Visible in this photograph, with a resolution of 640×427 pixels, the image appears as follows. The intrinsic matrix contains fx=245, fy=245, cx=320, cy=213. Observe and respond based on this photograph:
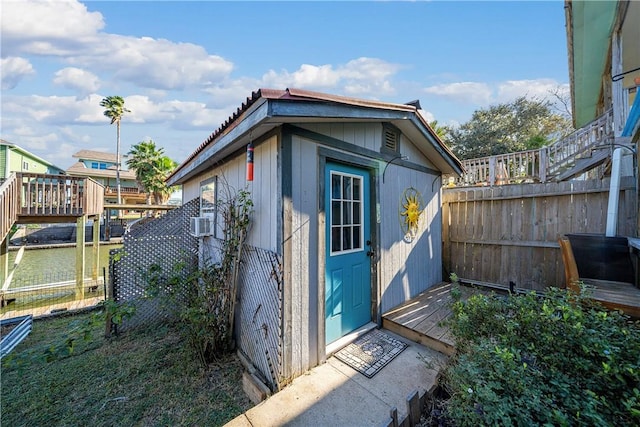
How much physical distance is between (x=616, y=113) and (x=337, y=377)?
25.3ft

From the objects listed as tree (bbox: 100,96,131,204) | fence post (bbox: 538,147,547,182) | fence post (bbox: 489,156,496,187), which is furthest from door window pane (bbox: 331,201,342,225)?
tree (bbox: 100,96,131,204)

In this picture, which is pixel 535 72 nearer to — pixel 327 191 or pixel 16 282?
pixel 327 191

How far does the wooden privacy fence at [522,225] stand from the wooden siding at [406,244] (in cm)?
55

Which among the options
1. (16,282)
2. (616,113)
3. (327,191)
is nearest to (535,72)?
(616,113)

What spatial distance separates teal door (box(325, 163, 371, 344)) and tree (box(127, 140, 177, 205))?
20684 millimetres

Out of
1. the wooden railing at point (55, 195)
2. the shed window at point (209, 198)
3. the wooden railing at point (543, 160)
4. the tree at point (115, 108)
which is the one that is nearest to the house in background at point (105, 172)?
the tree at point (115, 108)

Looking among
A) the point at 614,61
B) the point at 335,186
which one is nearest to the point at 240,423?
the point at 335,186

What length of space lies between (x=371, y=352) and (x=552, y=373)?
6.37ft

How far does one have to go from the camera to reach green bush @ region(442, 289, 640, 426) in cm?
125

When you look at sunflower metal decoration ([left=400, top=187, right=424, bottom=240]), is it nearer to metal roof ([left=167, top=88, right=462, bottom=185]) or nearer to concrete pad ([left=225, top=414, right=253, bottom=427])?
metal roof ([left=167, top=88, right=462, bottom=185])

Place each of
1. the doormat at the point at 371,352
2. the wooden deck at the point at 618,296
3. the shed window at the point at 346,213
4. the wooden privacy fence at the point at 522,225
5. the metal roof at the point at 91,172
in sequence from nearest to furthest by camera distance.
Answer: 1. the wooden deck at the point at 618,296
2. the doormat at the point at 371,352
3. the shed window at the point at 346,213
4. the wooden privacy fence at the point at 522,225
5. the metal roof at the point at 91,172

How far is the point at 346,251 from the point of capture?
3322mm

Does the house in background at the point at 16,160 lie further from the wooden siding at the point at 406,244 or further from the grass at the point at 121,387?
the wooden siding at the point at 406,244

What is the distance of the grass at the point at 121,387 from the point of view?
7.94 feet
